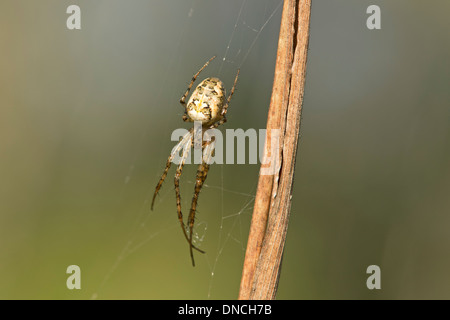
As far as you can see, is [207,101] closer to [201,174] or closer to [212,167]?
[201,174]

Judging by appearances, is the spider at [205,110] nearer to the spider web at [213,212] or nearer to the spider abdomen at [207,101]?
the spider abdomen at [207,101]

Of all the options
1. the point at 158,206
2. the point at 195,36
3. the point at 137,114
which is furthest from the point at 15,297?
the point at 195,36

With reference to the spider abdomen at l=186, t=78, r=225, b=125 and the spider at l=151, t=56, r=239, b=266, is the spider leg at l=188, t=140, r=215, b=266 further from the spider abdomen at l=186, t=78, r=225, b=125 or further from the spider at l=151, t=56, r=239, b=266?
the spider abdomen at l=186, t=78, r=225, b=125

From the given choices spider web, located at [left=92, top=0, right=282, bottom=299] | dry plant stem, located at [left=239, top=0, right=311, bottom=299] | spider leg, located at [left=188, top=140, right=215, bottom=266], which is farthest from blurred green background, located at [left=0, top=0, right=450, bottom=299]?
dry plant stem, located at [left=239, top=0, right=311, bottom=299]

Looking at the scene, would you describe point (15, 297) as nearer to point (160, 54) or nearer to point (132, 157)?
point (132, 157)

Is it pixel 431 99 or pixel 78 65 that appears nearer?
pixel 431 99

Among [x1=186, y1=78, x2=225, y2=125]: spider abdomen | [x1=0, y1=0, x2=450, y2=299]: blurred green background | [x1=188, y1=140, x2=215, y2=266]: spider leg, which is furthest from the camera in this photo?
[x1=0, y1=0, x2=450, y2=299]: blurred green background

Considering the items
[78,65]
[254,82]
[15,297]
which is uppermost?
[78,65]
